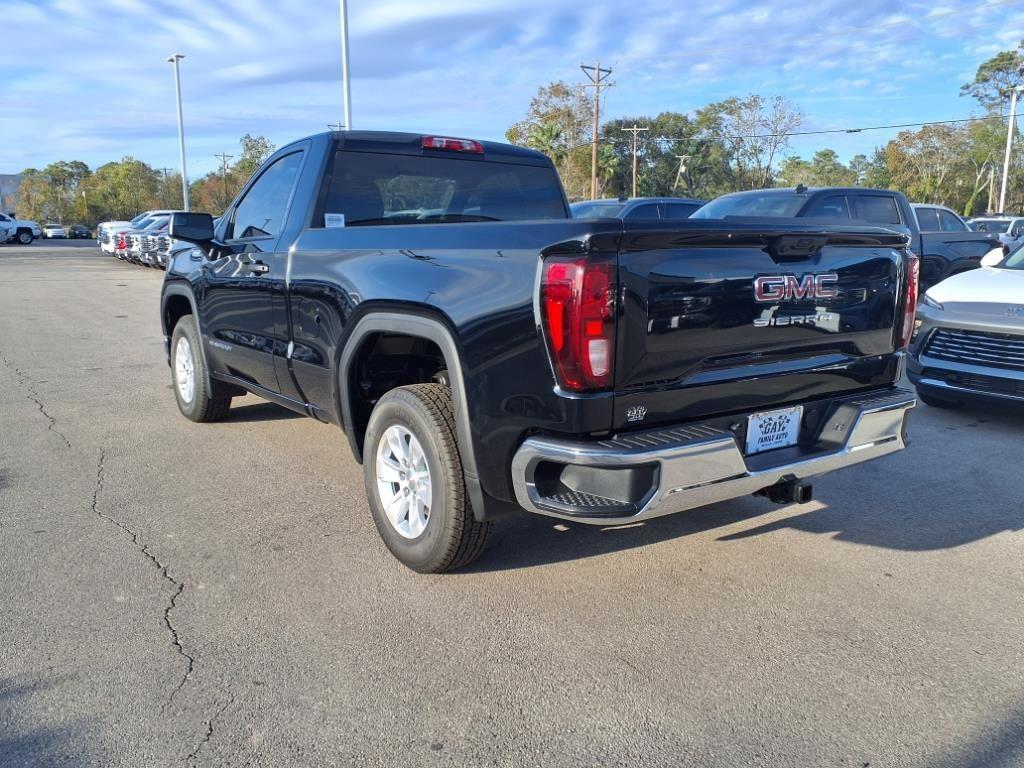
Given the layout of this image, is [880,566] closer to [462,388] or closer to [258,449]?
[462,388]

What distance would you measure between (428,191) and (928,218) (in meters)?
11.2

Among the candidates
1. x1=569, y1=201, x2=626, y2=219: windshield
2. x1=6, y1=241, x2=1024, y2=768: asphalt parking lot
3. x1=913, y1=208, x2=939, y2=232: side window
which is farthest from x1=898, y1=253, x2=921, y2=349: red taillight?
x1=913, y1=208, x2=939, y2=232: side window

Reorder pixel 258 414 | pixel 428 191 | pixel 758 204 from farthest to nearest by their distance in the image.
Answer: pixel 758 204
pixel 258 414
pixel 428 191

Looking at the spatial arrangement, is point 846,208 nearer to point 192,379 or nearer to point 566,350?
point 192,379

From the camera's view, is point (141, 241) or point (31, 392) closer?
point (31, 392)

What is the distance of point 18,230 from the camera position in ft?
141

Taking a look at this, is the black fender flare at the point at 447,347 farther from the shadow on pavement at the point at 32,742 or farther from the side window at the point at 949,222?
the side window at the point at 949,222

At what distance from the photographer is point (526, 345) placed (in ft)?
9.57

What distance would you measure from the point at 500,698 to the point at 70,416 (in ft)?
16.3

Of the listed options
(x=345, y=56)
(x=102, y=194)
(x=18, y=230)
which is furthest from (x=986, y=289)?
(x=102, y=194)

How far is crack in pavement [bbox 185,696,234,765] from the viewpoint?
2.42 metres

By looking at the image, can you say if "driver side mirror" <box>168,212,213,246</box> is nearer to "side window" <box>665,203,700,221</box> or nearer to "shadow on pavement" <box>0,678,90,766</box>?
"shadow on pavement" <box>0,678,90,766</box>

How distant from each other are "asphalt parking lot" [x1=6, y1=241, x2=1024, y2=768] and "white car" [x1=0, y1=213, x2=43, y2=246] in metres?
44.3

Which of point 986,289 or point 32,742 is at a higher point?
point 986,289
